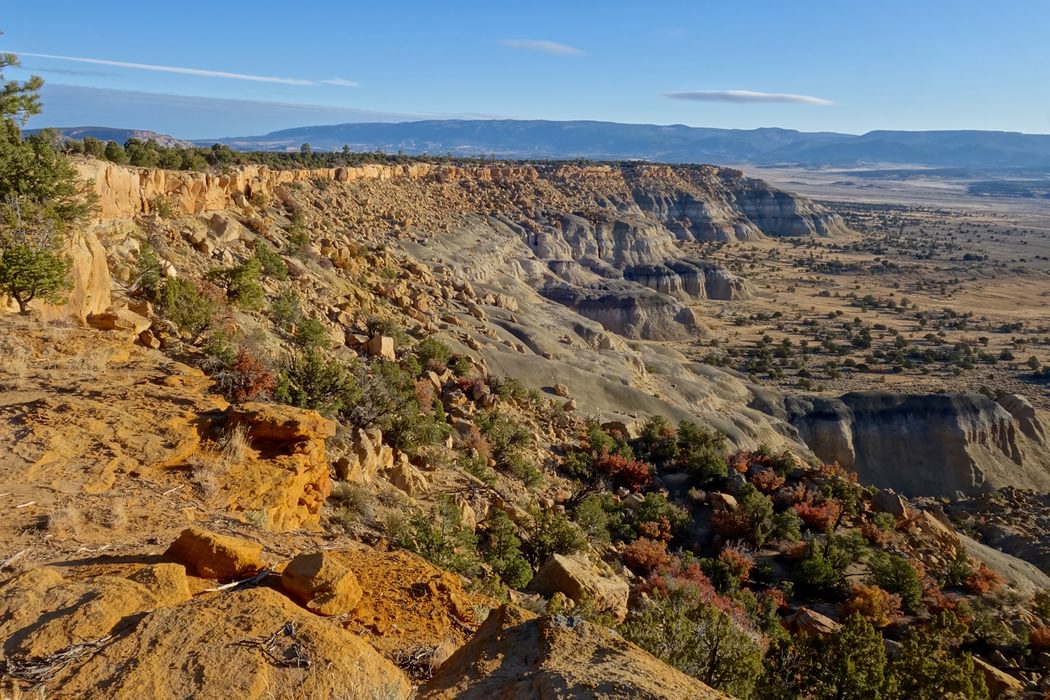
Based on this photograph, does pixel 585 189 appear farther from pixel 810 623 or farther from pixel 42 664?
pixel 42 664

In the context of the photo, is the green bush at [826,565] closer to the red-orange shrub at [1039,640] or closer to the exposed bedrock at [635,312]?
the red-orange shrub at [1039,640]

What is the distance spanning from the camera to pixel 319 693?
14.1ft

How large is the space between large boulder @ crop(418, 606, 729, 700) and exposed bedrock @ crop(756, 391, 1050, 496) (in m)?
25.8

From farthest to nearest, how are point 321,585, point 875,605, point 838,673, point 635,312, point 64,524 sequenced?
point 635,312
point 875,605
point 838,673
point 64,524
point 321,585

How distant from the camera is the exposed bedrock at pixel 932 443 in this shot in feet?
89.2

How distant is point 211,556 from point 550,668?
9.70 feet

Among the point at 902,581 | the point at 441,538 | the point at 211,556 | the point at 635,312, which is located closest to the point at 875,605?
the point at 902,581

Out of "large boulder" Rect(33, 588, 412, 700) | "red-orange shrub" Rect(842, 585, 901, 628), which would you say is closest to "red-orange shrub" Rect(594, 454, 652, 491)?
"red-orange shrub" Rect(842, 585, 901, 628)

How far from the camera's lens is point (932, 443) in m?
27.8

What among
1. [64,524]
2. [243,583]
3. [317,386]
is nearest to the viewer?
[243,583]

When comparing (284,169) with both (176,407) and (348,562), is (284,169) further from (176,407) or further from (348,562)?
(348,562)

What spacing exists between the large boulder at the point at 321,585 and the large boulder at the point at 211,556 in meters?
0.34

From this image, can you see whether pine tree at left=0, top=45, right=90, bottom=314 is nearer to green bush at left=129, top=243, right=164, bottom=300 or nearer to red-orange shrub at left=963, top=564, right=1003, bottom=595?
green bush at left=129, top=243, right=164, bottom=300

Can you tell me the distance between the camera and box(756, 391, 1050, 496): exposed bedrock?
1071 inches
